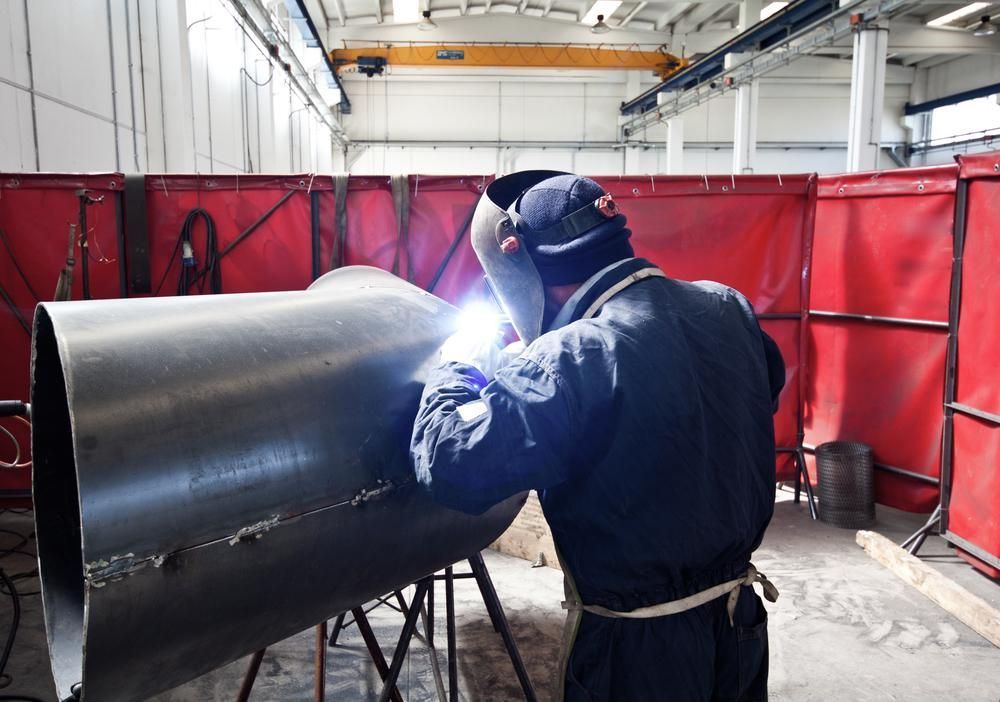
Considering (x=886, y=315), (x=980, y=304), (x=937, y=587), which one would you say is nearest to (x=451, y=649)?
(x=937, y=587)

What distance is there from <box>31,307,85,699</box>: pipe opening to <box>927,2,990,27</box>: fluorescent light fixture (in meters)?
14.2

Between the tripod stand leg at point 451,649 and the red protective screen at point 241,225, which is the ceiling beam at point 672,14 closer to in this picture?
the red protective screen at point 241,225

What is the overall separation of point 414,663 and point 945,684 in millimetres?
2000

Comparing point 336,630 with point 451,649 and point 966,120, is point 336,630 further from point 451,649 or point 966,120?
point 966,120

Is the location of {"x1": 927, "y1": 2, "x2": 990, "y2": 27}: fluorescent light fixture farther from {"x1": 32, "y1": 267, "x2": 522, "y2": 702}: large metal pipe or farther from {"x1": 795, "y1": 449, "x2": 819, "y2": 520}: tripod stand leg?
{"x1": 32, "y1": 267, "x2": 522, "y2": 702}: large metal pipe

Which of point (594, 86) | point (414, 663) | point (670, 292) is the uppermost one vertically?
point (594, 86)

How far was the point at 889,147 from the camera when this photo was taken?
16266mm

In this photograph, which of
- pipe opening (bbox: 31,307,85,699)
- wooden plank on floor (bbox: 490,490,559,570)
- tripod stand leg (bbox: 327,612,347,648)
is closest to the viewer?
pipe opening (bbox: 31,307,85,699)

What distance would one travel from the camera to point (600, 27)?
46.2ft

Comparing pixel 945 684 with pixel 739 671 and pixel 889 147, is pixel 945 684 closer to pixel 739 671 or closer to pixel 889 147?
pixel 739 671

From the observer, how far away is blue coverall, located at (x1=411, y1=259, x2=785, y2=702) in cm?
114

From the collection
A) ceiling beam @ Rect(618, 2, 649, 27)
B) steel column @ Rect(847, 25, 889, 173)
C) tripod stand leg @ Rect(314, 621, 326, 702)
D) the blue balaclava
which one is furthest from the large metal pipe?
ceiling beam @ Rect(618, 2, 649, 27)

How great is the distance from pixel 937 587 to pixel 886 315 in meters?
1.61

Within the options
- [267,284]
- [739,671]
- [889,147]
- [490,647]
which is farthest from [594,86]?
[739,671]
